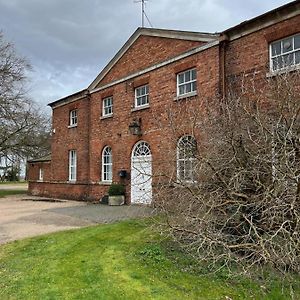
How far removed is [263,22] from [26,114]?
22019 millimetres

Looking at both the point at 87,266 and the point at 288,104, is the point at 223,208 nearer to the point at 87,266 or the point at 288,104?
the point at 288,104

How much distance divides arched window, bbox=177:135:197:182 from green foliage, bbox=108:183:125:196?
961 centimetres

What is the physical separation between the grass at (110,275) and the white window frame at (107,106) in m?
11.4

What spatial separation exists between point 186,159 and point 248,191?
5.56 ft

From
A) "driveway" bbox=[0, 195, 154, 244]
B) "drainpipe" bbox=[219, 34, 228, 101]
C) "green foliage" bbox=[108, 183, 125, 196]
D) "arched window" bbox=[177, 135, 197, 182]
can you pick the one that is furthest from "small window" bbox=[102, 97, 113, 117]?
"arched window" bbox=[177, 135, 197, 182]

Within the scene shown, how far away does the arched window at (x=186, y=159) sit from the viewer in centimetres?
684

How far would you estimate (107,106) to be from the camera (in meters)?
19.2

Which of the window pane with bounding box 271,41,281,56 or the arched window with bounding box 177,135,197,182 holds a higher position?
the window pane with bounding box 271,41,281,56

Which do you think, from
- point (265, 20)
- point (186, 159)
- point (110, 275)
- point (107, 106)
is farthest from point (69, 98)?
point (110, 275)

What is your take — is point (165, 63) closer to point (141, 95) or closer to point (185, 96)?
point (185, 96)

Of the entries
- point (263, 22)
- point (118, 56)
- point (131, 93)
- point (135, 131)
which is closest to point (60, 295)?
point (263, 22)

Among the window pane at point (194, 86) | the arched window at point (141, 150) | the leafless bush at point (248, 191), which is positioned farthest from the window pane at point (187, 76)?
the leafless bush at point (248, 191)

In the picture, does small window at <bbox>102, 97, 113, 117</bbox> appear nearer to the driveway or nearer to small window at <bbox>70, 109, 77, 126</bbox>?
small window at <bbox>70, 109, 77, 126</bbox>

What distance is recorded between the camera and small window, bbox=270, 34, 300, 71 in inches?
419
